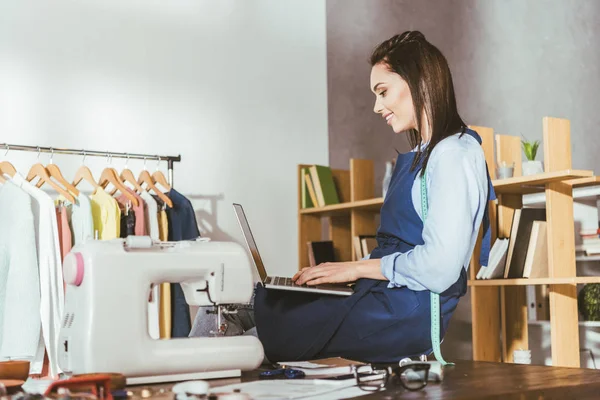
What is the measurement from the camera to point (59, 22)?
3.78m

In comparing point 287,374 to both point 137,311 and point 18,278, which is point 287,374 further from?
point 18,278

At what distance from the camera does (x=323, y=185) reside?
405 cm

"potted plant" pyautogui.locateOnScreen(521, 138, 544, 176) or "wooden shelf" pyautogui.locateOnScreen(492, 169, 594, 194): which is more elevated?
"potted plant" pyautogui.locateOnScreen(521, 138, 544, 176)

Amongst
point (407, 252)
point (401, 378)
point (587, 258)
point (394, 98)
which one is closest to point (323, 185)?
point (587, 258)

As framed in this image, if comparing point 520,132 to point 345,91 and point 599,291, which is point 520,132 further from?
point 345,91

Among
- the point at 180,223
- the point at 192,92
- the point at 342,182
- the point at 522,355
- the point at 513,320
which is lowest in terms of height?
the point at 522,355

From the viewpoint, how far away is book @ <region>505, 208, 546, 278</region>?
3.12 meters

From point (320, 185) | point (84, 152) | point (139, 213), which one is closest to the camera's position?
point (139, 213)

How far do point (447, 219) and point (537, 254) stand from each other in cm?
159

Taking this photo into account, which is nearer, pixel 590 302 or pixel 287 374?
pixel 287 374

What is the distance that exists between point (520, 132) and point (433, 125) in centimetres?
188

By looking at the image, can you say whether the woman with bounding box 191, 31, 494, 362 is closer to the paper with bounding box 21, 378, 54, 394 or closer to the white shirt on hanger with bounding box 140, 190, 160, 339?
the paper with bounding box 21, 378, 54, 394

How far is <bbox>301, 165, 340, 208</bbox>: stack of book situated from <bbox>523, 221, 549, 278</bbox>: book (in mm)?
1242

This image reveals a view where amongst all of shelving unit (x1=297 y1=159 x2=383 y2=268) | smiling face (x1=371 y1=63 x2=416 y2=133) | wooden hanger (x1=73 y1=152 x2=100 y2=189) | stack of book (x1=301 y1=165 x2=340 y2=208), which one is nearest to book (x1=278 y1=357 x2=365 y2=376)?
smiling face (x1=371 y1=63 x2=416 y2=133)
